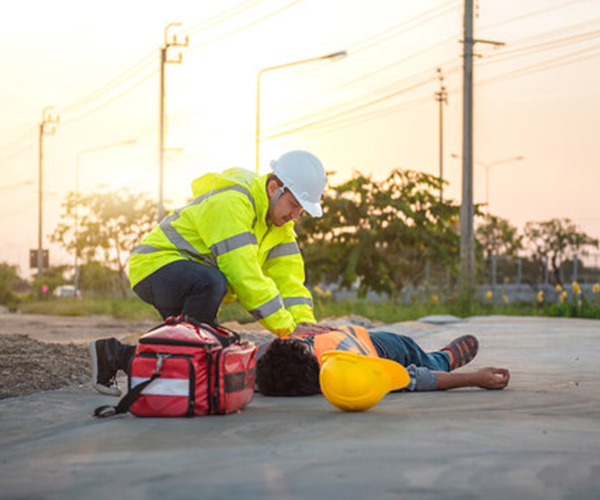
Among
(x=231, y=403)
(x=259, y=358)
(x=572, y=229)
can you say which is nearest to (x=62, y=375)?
(x=259, y=358)

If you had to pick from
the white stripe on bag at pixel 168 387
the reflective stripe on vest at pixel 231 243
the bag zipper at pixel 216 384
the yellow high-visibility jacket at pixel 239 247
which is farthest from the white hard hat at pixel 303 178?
the white stripe on bag at pixel 168 387

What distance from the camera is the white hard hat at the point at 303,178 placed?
604 centimetres

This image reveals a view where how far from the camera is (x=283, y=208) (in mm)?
6121

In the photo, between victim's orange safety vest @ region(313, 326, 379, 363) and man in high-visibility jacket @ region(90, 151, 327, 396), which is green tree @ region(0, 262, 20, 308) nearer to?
man in high-visibility jacket @ region(90, 151, 327, 396)

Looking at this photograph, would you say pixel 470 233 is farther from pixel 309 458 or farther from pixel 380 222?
pixel 309 458

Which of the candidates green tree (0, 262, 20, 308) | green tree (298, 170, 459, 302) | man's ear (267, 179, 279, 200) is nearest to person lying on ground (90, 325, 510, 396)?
man's ear (267, 179, 279, 200)

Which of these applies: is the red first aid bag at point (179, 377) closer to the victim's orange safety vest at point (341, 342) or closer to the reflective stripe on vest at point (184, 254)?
the victim's orange safety vest at point (341, 342)

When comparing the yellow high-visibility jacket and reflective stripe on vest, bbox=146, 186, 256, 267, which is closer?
the yellow high-visibility jacket

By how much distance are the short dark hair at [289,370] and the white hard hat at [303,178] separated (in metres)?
0.84

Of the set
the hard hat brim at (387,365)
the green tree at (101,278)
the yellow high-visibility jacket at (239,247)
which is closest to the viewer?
the hard hat brim at (387,365)

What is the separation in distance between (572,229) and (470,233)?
37.3m

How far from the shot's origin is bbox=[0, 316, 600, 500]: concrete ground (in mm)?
3127

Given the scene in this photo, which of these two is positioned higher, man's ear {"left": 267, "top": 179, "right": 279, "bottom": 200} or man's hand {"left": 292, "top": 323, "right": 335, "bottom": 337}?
man's ear {"left": 267, "top": 179, "right": 279, "bottom": 200}

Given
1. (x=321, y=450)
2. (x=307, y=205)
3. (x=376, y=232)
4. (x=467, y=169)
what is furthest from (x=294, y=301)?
(x=376, y=232)
